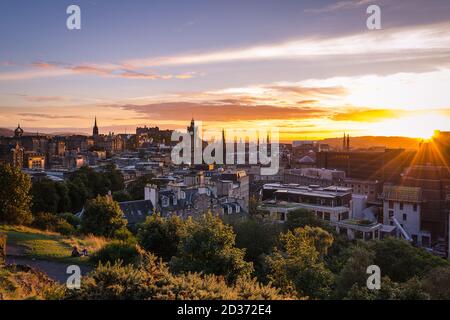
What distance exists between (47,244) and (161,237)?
5.06m

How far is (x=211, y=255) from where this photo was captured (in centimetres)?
1523

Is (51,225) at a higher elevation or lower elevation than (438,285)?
higher

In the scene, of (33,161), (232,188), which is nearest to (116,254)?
(232,188)

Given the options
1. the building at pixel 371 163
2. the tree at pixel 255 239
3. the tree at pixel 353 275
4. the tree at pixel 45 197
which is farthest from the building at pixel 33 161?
the tree at pixel 353 275

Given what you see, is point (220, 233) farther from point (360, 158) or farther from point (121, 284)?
point (360, 158)

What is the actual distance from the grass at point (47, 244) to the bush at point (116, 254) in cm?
52

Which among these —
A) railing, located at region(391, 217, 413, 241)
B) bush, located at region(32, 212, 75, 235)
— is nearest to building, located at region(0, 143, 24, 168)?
bush, located at region(32, 212, 75, 235)

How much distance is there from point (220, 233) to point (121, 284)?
6.52 meters

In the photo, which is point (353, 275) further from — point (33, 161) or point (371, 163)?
point (33, 161)

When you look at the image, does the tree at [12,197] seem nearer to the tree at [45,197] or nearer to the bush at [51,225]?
the bush at [51,225]

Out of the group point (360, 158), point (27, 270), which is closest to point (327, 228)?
point (27, 270)

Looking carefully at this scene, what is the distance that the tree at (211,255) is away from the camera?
587 inches

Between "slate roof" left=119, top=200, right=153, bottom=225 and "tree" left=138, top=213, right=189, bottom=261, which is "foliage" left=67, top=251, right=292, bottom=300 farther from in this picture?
"slate roof" left=119, top=200, right=153, bottom=225
